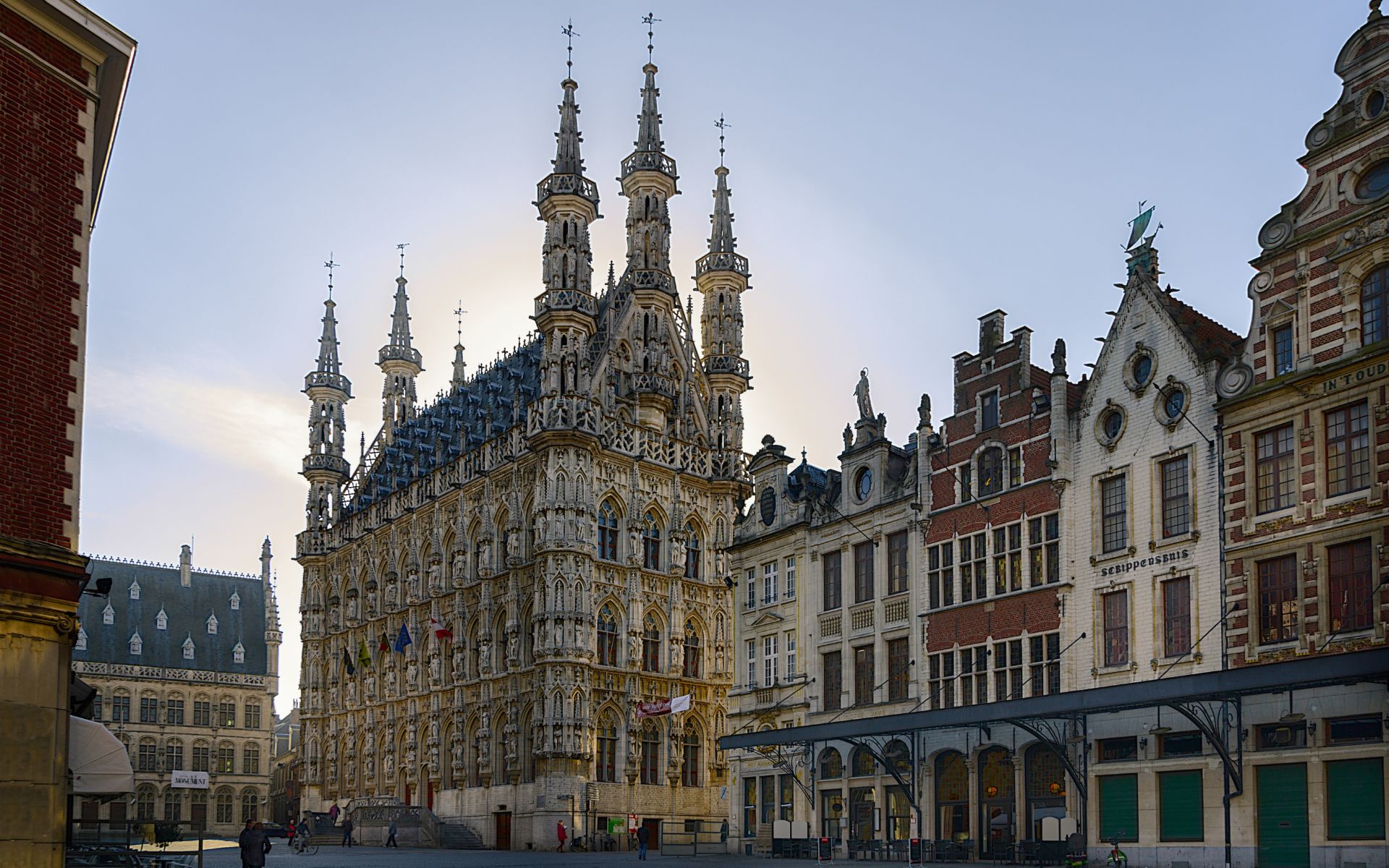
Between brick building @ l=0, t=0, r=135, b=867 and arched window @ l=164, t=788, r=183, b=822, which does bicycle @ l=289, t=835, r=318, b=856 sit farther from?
brick building @ l=0, t=0, r=135, b=867

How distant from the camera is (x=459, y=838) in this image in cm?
6475

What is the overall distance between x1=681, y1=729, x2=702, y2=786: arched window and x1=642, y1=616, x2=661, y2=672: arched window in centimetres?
364

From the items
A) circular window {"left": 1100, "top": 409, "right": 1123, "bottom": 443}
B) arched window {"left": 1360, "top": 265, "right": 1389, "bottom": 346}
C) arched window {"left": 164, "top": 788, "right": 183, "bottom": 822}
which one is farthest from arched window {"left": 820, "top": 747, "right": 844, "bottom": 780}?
arched window {"left": 164, "top": 788, "right": 183, "bottom": 822}

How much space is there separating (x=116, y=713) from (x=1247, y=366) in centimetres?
9064

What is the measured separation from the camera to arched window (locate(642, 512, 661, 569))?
217 ft

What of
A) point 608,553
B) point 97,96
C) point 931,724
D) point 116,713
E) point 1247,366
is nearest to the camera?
point 97,96

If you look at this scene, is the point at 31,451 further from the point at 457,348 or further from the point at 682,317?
the point at 457,348

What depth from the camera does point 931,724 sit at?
37219mm

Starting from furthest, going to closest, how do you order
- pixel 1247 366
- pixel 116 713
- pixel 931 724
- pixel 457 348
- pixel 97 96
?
pixel 116 713 → pixel 457 348 → pixel 931 724 → pixel 1247 366 → pixel 97 96

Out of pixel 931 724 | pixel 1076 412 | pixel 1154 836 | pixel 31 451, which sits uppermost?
pixel 1076 412

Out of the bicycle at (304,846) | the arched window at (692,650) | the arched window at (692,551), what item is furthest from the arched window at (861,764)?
the arched window at (692,551)

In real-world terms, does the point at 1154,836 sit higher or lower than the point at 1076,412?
lower

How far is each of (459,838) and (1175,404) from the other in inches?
1618

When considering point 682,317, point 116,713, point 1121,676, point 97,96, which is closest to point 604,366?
point 682,317
